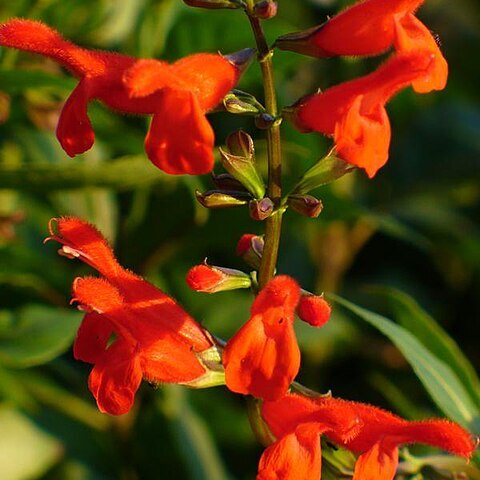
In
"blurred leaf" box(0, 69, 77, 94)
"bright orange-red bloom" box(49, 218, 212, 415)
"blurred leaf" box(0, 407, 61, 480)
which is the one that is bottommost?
"blurred leaf" box(0, 407, 61, 480)

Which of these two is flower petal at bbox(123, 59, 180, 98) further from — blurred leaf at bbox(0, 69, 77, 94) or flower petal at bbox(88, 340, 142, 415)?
blurred leaf at bbox(0, 69, 77, 94)

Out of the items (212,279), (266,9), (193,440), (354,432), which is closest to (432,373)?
(354,432)

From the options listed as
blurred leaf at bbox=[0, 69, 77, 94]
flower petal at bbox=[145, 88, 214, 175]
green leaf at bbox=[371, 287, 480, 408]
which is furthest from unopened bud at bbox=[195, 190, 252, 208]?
blurred leaf at bbox=[0, 69, 77, 94]

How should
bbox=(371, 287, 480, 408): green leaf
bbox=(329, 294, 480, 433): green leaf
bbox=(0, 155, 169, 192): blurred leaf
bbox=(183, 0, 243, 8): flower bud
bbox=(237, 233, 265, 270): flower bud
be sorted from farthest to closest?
1. bbox=(0, 155, 169, 192): blurred leaf
2. bbox=(371, 287, 480, 408): green leaf
3. bbox=(329, 294, 480, 433): green leaf
4. bbox=(237, 233, 265, 270): flower bud
5. bbox=(183, 0, 243, 8): flower bud

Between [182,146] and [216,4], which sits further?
[216,4]

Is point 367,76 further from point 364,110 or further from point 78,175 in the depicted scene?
point 78,175

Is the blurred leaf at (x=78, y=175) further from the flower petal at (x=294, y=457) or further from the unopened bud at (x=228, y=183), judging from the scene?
the flower petal at (x=294, y=457)
